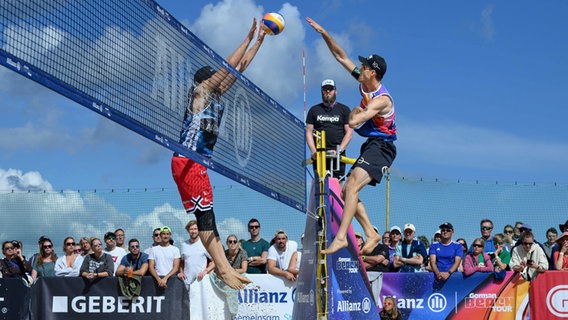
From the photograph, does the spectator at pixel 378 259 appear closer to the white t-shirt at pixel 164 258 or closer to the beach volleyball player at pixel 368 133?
the white t-shirt at pixel 164 258

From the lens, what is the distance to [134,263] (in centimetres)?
1381

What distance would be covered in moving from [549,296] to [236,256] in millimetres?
4997

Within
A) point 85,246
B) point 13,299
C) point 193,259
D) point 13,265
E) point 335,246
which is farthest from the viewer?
point 85,246

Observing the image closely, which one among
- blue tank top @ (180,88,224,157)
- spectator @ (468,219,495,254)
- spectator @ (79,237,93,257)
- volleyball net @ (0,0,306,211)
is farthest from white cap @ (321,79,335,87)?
spectator @ (79,237,93,257)

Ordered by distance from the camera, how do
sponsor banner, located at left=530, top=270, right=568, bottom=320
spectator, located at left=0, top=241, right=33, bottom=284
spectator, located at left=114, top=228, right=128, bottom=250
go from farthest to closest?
spectator, located at left=114, top=228, right=128, bottom=250 → spectator, located at left=0, top=241, right=33, bottom=284 → sponsor banner, located at left=530, top=270, right=568, bottom=320

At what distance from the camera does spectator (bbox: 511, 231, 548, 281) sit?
43.4ft

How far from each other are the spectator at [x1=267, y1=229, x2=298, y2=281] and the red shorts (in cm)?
588

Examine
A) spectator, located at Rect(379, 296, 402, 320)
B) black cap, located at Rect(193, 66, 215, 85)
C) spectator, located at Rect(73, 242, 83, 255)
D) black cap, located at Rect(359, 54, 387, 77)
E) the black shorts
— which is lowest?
spectator, located at Rect(379, 296, 402, 320)

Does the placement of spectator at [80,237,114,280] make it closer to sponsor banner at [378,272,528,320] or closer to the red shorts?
sponsor banner at [378,272,528,320]

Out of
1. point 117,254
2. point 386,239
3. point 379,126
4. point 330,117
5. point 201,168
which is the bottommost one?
point 117,254

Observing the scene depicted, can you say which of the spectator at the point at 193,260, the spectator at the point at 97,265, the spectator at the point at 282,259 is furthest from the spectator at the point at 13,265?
the spectator at the point at 282,259

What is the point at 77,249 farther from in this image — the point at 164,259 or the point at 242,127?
the point at 242,127

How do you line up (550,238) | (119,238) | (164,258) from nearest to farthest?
(164,258)
(550,238)
(119,238)

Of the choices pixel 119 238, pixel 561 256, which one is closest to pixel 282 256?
pixel 119 238
